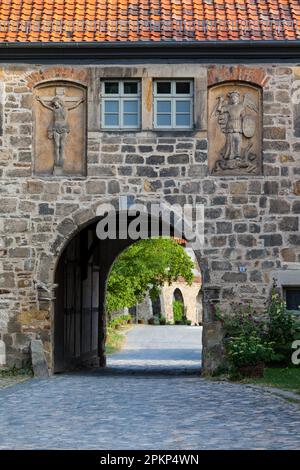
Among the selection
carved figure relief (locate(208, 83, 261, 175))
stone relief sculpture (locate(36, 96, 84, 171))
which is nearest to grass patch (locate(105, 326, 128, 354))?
stone relief sculpture (locate(36, 96, 84, 171))

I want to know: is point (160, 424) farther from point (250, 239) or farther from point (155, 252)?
point (155, 252)

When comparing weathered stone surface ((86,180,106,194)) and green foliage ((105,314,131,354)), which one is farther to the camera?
green foliage ((105,314,131,354))

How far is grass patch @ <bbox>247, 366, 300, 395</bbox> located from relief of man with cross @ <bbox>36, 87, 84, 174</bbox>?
4.83 m

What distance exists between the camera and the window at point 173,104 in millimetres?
17641

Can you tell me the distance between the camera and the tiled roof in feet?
57.6

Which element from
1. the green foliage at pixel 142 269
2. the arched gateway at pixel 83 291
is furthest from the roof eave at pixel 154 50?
the green foliage at pixel 142 269

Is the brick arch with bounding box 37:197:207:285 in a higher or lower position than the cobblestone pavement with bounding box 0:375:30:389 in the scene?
higher

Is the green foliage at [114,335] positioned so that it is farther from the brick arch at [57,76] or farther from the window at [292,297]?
the brick arch at [57,76]

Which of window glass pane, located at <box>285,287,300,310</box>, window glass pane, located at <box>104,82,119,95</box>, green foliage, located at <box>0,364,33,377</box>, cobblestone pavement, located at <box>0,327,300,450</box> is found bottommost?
cobblestone pavement, located at <box>0,327,300,450</box>

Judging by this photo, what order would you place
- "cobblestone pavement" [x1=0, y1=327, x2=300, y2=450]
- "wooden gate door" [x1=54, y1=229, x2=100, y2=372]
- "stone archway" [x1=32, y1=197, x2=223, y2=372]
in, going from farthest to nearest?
"wooden gate door" [x1=54, y1=229, x2=100, y2=372], "stone archway" [x1=32, y1=197, x2=223, y2=372], "cobblestone pavement" [x1=0, y1=327, x2=300, y2=450]

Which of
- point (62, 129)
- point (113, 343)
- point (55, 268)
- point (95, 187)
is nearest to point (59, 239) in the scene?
point (55, 268)

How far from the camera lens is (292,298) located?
17609 millimetres

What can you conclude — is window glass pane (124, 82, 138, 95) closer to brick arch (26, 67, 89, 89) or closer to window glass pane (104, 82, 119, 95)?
window glass pane (104, 82, 119, 95)
